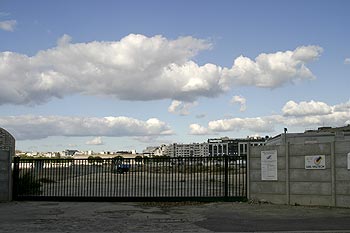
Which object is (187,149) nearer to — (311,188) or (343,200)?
(311,188)

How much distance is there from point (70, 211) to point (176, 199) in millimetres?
4802

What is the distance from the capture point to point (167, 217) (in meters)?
14.7

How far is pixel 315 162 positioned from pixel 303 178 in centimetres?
79

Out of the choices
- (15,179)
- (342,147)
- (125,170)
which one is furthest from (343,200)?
(15,179)

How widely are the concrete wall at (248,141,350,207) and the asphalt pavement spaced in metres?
0.65

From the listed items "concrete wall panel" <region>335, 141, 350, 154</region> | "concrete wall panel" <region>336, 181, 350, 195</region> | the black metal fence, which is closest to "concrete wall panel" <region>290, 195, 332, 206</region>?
"concrete wall panel" <region>336, 181, 350, 195</region>

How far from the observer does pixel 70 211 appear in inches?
653

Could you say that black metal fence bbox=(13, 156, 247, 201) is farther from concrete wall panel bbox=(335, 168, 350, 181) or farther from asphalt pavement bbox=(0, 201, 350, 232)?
concrete wall panel bbox=(335, 168, 350, 181)

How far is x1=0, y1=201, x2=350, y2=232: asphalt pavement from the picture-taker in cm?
1222

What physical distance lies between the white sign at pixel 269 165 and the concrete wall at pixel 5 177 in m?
10.9

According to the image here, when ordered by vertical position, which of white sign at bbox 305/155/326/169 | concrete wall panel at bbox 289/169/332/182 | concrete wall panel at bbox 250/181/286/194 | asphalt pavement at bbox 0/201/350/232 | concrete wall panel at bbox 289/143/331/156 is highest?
concrete wall panel at bbox 289/143/331/156

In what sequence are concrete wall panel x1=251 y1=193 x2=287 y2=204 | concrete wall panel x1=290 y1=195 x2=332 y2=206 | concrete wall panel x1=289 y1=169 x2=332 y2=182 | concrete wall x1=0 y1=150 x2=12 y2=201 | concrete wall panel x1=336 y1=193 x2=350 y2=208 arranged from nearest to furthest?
1. concrete wall panel x1=336 y1=193 x2=350 y2=208
2. concrete wall panel x1=290 y1=195 x2=332 y2=206
3. concrete wall panel x1=289 y1=169 x2=332 y2=182
4. concrete wall panel x1=251 y1=193 x2=287 y2=204
5. concrete wall x1=0 y1=150 x2=12 y2=201

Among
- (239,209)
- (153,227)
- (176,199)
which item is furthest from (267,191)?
(153,227)

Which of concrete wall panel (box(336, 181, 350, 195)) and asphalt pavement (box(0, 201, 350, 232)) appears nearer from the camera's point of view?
asphalt pavement (box(0, 201, 350, 232))
